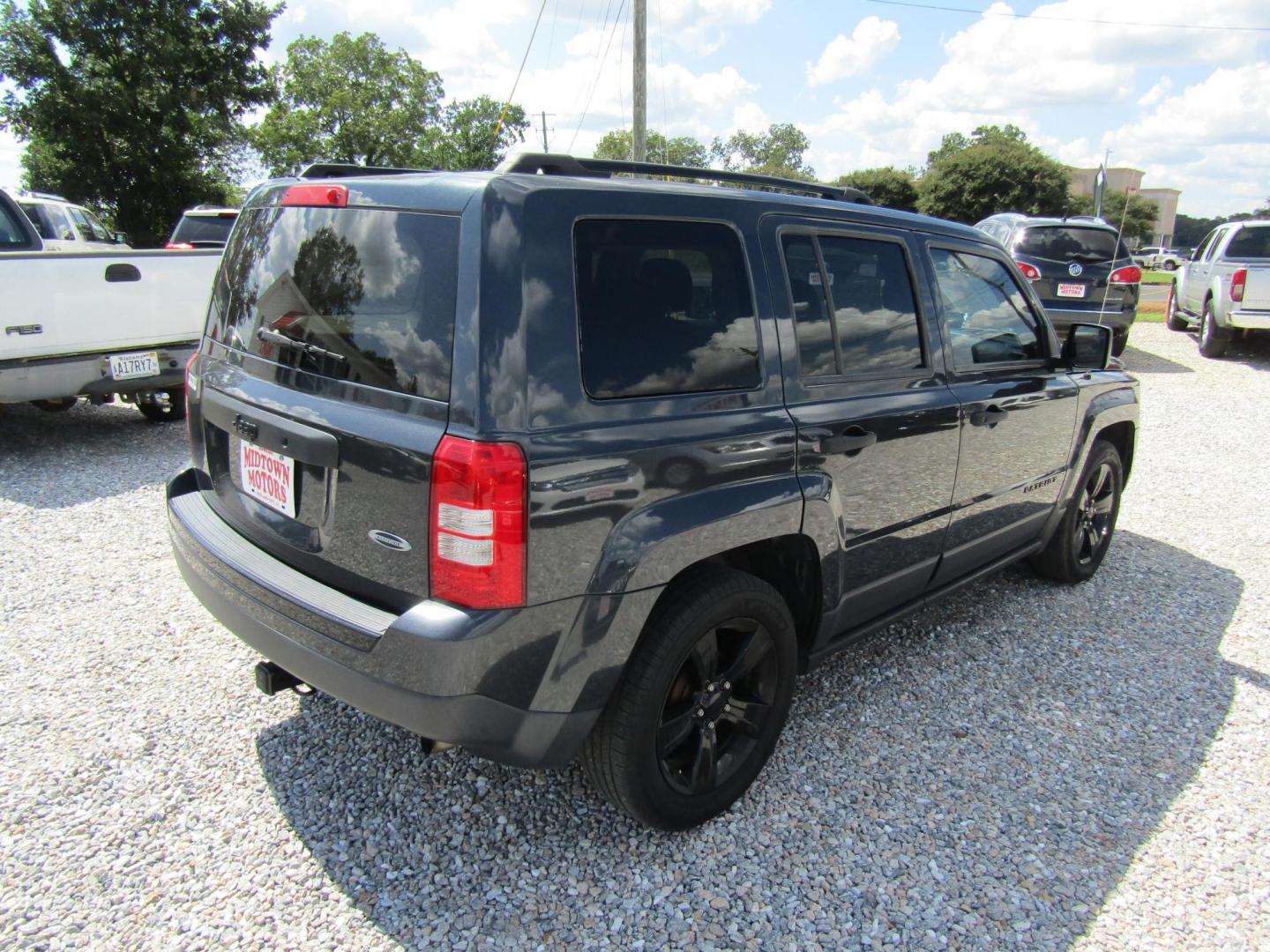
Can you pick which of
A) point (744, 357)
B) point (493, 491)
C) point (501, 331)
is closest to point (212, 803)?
point (493, 491)

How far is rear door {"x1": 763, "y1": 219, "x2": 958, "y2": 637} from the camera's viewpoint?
2564 millimetres

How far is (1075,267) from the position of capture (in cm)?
1051

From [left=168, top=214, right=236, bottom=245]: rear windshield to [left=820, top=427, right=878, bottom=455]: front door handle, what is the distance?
1307cm

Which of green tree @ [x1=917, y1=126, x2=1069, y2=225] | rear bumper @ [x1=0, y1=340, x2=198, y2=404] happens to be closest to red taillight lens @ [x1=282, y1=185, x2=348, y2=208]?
rear bumper @ [x1=0, y1=340, x2=198, y2=404]

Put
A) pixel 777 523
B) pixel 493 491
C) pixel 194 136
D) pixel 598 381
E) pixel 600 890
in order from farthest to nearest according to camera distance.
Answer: pixel 194 136 → pixel 777 523 → pixel 600 890 → pixel 598 381 → pixel 493 491

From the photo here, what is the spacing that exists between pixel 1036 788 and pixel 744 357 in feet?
5.83

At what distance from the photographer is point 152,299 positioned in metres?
6.51

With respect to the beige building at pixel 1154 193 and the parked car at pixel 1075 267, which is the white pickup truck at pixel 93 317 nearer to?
the parked car at pixel 1075 267

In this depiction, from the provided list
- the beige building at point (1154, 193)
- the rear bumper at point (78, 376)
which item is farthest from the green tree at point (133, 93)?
the beige building at point (1154, 193)

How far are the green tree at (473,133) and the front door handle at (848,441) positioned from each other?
59507mm

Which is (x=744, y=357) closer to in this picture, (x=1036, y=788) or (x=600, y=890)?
(x=600, y=890)

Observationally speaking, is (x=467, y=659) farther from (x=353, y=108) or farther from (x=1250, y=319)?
(x=353, y=108)

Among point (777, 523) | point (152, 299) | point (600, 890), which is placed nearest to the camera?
point (600, 890)

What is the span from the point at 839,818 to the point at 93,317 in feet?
20.6
